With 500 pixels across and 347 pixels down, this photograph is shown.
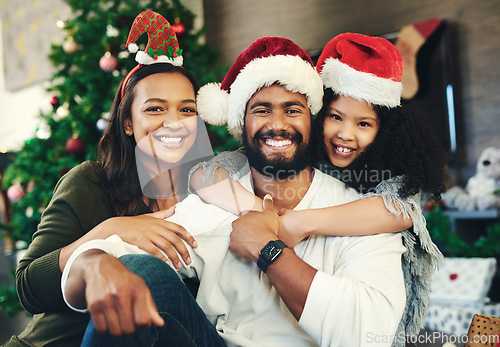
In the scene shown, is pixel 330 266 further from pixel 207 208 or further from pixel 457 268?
pixel 457 268

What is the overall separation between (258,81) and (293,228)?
0.36 metres

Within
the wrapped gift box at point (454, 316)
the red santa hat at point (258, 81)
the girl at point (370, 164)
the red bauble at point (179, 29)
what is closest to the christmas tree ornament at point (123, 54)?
the red bauble at point (179, 29)

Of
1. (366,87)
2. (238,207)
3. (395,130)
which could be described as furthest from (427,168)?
(238,207)

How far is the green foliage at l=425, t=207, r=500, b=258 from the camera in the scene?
7.80 feet

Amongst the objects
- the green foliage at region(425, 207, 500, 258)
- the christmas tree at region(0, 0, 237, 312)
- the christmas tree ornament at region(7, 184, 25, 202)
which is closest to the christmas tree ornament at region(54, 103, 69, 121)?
the christmas tree at region(0, 0, 237, 312)

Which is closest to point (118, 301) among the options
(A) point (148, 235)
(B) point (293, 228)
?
(A) point (148, 235)

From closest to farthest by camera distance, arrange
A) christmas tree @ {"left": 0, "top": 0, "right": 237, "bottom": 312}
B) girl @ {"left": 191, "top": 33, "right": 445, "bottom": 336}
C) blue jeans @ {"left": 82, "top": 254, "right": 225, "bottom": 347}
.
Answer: blue jeans @ {"left": 82, "top": 254, "right": 225, "bottom": 347}, girl @ {"left": 191, "top": 33, "right": 445, "bottom": 336}, christmas tree @ {"left": 0, "top": 0, "right": 237, "bottom": 312}

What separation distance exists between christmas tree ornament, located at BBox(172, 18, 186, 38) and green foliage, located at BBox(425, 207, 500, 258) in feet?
5.43

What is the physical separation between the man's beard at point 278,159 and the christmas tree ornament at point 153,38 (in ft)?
1.11

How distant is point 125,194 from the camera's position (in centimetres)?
132

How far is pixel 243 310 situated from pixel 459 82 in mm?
2220

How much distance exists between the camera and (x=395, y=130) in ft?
4.24

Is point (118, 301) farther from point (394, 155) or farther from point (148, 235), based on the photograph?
point (394, 155)

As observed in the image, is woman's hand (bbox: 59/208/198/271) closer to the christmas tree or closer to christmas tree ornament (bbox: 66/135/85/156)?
the christmas tree
